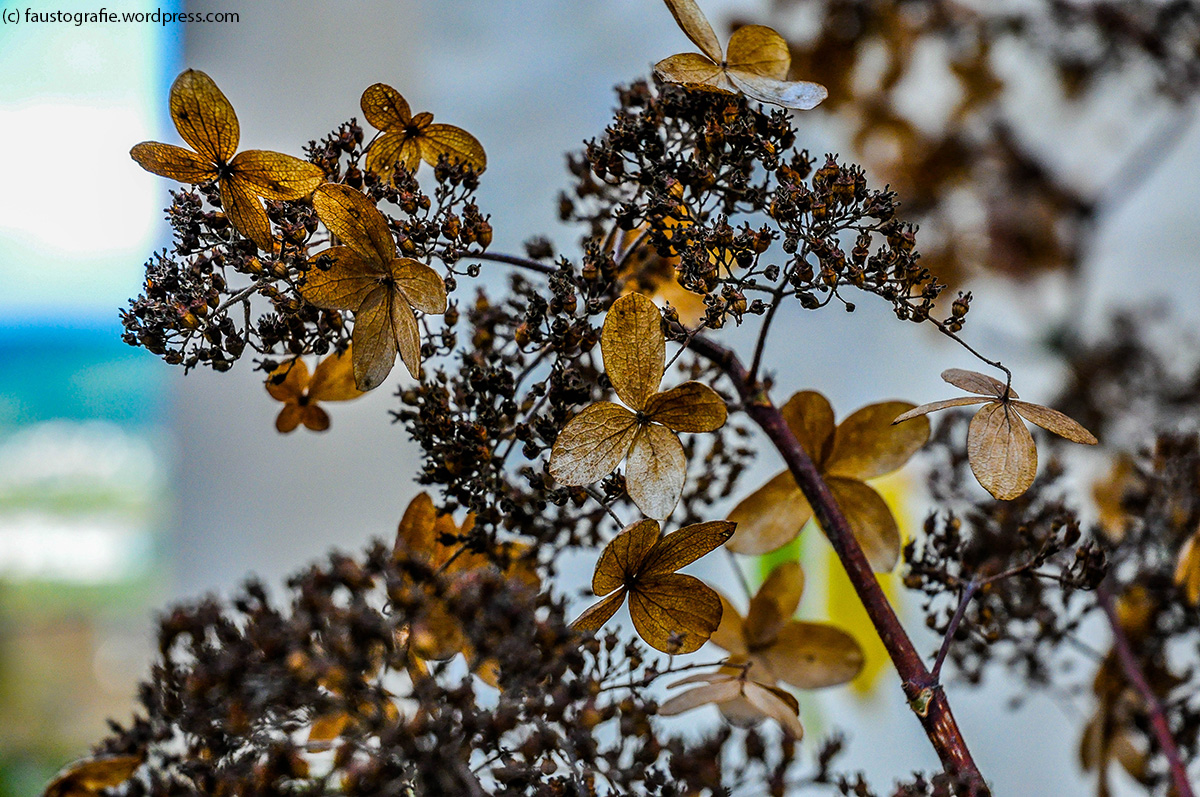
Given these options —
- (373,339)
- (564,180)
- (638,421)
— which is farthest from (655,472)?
(564,180)

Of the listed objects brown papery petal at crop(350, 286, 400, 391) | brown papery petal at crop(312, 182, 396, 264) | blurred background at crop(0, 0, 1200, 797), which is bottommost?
brown papery petal at crop(350, 286, 400, 391)

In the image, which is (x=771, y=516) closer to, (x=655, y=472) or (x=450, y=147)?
(x=655, y=472)

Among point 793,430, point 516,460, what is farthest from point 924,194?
point 793,430

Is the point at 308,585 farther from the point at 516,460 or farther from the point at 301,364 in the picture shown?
the point at 516,460

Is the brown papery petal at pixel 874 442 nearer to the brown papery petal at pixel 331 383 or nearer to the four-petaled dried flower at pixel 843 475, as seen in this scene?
the four-petaled dried flower at pixel 843 475

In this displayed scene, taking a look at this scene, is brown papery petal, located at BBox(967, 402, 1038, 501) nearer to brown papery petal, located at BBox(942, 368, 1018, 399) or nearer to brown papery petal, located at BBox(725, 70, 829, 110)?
brown papery petal, located at BBox(942, 368, 1018, 399)

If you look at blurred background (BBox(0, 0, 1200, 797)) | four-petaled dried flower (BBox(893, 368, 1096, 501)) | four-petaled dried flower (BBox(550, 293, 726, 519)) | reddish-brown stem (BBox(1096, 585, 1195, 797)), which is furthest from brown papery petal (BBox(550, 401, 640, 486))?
blurred background (BBox(0, 0, 1200, 797))

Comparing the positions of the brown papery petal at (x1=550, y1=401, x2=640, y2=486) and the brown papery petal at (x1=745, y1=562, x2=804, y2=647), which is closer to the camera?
the brown papery petal at (x1=550, y1=401, x2=640, y2=486)
